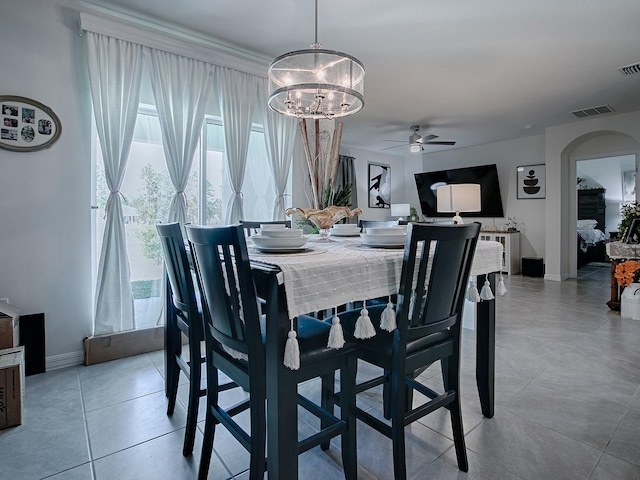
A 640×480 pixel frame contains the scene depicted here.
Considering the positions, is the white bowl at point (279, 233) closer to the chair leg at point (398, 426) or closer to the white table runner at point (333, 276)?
the white table runner at point (333, 276)

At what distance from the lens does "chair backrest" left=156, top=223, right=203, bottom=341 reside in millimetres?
1479

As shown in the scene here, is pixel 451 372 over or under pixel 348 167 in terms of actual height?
under

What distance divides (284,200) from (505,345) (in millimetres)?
2402

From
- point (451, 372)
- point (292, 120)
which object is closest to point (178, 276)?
point (451, 372)

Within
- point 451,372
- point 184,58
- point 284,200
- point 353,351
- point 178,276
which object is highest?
point 184,58

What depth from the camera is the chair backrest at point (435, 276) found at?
1.19 meters

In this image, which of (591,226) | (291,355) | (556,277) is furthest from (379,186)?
(291,355)

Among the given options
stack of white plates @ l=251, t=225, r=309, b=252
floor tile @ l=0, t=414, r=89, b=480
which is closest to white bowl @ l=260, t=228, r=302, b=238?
stack of white plates @ l=251, t=225, r=309, b=252

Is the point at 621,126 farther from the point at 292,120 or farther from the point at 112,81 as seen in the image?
the point at 112,81

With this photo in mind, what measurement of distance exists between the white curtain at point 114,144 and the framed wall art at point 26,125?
11.4 inches

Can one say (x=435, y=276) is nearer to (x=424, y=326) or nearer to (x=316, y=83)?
(x=424, y=326)

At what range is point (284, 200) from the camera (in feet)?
11.7

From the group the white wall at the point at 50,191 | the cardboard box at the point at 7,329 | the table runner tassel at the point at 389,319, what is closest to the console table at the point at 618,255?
the table runner tassel at the point at 389,319

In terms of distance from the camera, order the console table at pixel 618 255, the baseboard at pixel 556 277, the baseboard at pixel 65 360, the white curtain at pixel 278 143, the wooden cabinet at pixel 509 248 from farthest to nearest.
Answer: the wooden cabinet at pixel 509 248, the baseboard at pixel 556 277, the console table at pixel 618 255, the white curtain at pixel 278 143, the baseboard at pixel 65 360
